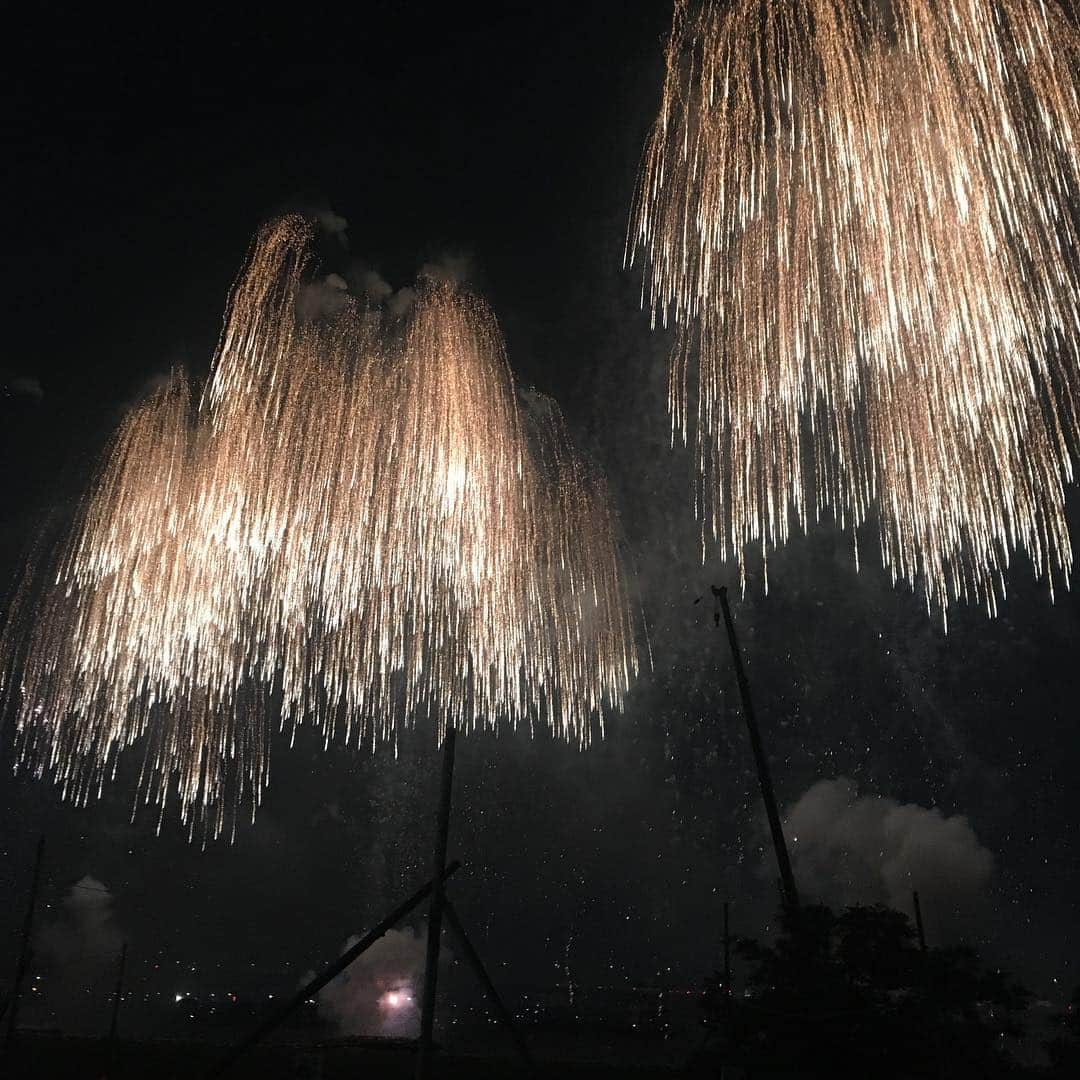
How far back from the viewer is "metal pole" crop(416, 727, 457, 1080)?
11.9 metres

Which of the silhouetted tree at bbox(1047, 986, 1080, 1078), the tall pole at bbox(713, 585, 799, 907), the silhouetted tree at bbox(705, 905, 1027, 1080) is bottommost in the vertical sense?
the silhouetted tree at bbox(1047, 986, 1080, 1078)

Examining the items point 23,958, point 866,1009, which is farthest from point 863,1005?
point 23,958

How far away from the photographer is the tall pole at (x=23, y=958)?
26.2 metres

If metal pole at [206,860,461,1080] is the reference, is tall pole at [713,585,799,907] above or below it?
above

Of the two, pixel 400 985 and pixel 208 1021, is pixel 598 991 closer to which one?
pixel 400 985

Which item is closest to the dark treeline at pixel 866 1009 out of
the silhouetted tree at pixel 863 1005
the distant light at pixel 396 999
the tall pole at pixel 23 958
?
the silhouetted tree at pixel 863 1005

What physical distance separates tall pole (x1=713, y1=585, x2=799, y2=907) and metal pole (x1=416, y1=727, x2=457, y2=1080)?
8295 millimetres

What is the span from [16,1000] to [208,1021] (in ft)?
254

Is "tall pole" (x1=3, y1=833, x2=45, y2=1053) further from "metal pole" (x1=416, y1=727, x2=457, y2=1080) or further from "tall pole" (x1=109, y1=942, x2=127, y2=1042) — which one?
"metal pole" (x1=416, y1=727, x2=457, y2=1080)

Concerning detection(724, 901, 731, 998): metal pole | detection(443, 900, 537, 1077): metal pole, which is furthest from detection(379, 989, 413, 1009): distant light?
detection(443, 900, 537, 1077): metal pole

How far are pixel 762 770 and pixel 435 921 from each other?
10137 millimetres

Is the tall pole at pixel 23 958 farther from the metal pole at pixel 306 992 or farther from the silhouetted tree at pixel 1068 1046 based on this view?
the silhouetted tree at pixel 1068 1046

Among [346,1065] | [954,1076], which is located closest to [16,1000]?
[346,1065]

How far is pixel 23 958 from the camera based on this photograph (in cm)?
2814
